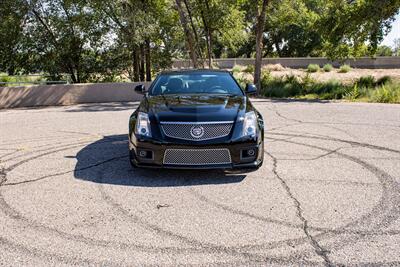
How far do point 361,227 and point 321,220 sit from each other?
0.38 m

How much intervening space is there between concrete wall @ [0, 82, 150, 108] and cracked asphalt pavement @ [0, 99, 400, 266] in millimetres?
9479

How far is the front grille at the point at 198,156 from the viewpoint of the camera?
501cm

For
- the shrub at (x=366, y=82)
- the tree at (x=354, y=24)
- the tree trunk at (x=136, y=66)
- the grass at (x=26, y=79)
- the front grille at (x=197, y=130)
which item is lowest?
the front grille at (x=197, y=130)

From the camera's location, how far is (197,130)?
16.6 feet

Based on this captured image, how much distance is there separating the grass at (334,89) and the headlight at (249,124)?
11.8 metres

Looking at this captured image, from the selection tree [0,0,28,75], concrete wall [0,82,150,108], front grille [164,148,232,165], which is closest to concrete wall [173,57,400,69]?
tree [0,0,28,75]

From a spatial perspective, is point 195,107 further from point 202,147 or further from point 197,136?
point 202,147

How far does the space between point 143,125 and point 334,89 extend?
47.5 ft

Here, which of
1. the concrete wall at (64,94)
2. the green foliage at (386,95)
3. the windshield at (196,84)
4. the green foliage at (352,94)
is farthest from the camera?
the green foliage at (352,94)

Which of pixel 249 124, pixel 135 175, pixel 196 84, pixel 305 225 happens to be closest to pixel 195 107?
pixel 249 124

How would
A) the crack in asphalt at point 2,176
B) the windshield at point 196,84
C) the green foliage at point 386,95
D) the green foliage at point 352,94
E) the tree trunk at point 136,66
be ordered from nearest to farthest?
the crack in asphalt at point 2,176
the windshield at point 196,84
the green foliage at point 386,95
the green foliage at point 352,94
the tree trunk at point 136,66

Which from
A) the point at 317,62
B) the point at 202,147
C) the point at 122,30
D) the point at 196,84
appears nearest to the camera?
the point at 202,147

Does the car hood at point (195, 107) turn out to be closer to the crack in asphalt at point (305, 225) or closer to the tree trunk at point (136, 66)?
the crack in asphalt at point (305, 225)

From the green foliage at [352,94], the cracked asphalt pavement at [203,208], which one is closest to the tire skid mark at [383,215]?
the cracked asphalt pavement at [203,208]
